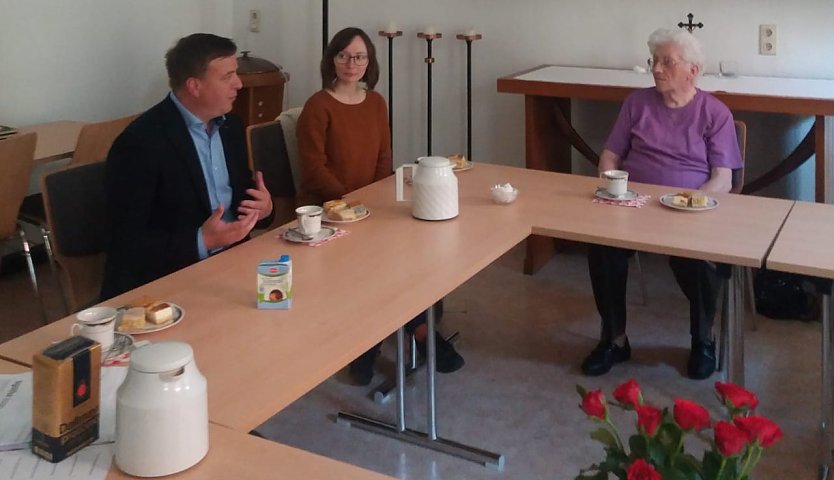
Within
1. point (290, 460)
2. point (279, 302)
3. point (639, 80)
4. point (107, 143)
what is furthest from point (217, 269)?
point (639, 80)

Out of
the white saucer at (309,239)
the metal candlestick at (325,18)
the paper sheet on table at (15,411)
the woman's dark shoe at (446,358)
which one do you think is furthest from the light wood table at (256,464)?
the metal candlestick at (325,18)

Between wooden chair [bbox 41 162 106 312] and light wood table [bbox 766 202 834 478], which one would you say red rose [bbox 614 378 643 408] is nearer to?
light wood table [bbox 766 202 834 478]

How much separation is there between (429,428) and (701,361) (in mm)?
931

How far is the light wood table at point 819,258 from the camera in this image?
196 cm

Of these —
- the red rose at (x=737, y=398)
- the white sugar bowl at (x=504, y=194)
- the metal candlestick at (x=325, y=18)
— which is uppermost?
the metal candlestick at (x=325, y=18)

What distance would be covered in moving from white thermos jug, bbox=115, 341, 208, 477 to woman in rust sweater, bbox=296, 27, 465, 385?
165 centimetres

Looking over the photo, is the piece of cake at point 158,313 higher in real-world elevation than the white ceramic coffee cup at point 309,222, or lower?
lower

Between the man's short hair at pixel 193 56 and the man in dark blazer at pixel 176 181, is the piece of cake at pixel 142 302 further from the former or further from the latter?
the man's short hair at pixel 193 56

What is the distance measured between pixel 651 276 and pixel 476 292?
75 centimetres

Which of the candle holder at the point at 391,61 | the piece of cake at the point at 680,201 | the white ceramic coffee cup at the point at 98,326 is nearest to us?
the white ceramic coffee cup at the point at 98,326

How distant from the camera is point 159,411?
3.73ft

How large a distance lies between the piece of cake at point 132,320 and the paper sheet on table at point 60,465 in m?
0.39

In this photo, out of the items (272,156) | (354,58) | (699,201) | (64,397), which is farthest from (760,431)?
(272,156)

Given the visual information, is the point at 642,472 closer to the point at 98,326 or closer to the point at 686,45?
the point at 98,326
